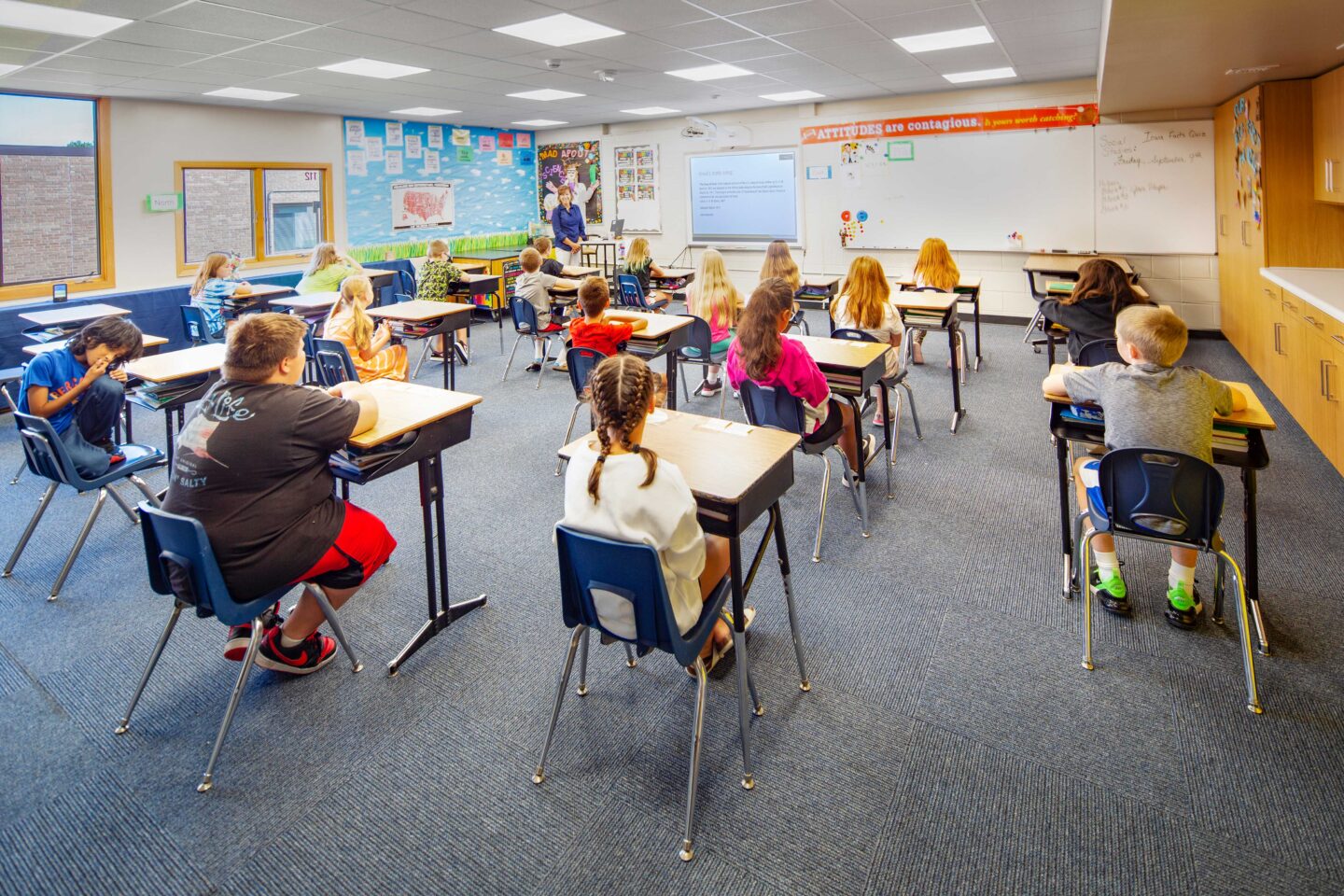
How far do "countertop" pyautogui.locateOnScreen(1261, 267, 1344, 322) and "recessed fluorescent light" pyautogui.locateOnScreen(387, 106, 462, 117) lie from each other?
26.5ft

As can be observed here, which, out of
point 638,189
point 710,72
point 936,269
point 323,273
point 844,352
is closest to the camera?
point 844,352

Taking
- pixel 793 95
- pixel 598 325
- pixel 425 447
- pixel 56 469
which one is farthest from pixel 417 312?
pixel 793 95

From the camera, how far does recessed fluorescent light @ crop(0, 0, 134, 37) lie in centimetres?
384

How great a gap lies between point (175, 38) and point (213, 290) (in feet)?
6.28

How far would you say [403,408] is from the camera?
2.55 meters

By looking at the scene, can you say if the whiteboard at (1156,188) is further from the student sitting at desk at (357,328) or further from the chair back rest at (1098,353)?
the student sitting at desk at (357,328)

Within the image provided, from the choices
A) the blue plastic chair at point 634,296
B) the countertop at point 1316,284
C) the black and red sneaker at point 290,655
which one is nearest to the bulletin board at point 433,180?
the blue plastic chair at point 634,296

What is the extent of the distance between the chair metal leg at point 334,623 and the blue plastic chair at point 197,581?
133 mm

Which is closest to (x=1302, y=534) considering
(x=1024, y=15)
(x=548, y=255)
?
(x=1024, y=15)

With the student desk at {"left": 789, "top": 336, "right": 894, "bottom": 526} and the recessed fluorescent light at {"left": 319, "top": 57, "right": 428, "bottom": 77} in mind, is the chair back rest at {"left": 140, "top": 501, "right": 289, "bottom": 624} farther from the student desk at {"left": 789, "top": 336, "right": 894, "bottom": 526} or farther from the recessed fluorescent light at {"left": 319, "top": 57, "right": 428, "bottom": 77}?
the recessed fluorescent light at {"left": 319, "top": 57, "right": 428, "bottom": 77}

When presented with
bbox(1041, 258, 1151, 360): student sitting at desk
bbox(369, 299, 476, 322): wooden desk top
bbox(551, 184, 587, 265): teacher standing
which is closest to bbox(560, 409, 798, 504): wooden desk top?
bbox(369, 299, 476, 322): wooden desk top

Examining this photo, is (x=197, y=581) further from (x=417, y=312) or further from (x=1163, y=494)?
(x=417, y=312)

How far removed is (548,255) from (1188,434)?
21.8 ft

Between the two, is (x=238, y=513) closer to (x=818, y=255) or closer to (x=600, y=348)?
(x=600, y=348)
